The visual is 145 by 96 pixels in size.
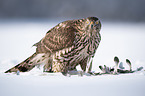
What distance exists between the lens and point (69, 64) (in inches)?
116

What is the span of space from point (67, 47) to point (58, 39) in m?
0.14

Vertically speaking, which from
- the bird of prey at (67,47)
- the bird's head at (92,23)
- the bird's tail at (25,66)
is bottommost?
the bird's tail at (25,66)

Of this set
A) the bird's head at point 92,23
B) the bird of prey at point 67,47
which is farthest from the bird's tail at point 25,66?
the bird's head at point 92,23

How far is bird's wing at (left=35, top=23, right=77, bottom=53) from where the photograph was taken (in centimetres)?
284

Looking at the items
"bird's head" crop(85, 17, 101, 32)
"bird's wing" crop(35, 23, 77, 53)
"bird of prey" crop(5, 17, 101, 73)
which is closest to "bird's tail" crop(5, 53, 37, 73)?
"bird of prey" crop(5, 17, 101, 73)

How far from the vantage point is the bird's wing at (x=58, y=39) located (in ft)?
9.30

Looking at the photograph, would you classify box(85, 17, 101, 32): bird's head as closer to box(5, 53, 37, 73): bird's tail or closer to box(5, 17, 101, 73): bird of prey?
box(5, 17, 101, 73): bird of prey

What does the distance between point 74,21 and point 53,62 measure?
0.51 m

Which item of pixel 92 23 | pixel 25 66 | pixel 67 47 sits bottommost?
pixel 25 66

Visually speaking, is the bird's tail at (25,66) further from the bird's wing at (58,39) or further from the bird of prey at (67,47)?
the bird's wing at (58,39)

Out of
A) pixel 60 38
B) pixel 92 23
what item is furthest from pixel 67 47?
pixel 92 23

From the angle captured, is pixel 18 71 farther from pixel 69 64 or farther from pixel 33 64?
pixel 69 64

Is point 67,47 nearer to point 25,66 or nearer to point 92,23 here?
point 92,23

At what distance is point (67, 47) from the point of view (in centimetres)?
285
